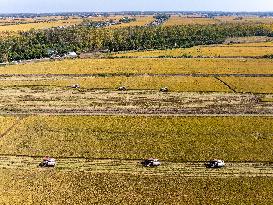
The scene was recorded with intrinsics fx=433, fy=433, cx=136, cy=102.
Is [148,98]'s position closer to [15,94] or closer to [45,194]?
[15,94]

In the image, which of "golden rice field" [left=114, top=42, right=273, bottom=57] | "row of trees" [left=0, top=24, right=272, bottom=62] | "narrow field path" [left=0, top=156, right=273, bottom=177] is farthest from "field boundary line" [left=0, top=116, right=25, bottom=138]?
"golden rice field" [left=114, top=42, right=273, bottom=57]

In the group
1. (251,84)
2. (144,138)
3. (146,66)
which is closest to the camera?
(144,138)

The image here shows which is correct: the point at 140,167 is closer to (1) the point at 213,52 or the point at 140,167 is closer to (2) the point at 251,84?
(2) the point at 251,84

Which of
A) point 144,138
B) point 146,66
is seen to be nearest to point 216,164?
point 144,138

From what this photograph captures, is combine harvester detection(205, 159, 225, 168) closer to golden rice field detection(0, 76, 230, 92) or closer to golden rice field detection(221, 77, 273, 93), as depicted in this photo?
golden rice field detection(0, 76, 230, 92)

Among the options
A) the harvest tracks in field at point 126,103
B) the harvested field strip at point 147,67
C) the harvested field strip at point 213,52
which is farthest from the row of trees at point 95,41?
the harvest tracks in field at point 126,103
